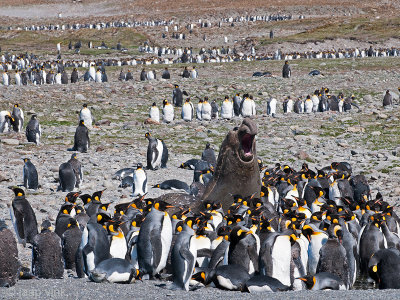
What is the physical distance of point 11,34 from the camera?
2172 inches

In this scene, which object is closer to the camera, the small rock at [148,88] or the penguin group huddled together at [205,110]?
the penguin group huddled together at [205,110]

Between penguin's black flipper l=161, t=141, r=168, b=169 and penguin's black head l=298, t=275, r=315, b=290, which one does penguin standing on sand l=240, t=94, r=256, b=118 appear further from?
penguin's black head l=298, t=275, r=315, b=290

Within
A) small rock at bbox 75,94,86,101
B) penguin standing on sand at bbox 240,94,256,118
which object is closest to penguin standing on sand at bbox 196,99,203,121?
penguin standing on sand at bbox 240,94,256,118

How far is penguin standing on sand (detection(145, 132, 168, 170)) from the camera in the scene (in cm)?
1423

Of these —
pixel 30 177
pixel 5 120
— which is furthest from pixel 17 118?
pixel 30 177

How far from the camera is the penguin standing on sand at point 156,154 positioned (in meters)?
14.2

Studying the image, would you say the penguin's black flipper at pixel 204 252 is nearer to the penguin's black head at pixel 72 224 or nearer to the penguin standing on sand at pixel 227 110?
the penguin's black head at pixel 72 224

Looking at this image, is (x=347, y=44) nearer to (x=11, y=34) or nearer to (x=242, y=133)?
(x=11, y=34)

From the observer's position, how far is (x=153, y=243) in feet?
25.0

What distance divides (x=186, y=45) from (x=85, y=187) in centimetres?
4491

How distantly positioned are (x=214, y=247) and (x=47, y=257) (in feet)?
6.61

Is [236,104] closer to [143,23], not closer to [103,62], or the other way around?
[103,62]

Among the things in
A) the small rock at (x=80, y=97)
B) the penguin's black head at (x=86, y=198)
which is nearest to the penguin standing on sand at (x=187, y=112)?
the small rock at (x=80, y=97)

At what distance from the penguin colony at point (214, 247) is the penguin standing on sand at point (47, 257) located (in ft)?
0.04
